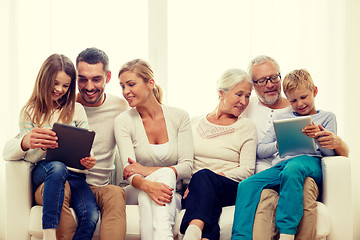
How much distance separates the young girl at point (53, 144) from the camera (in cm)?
206

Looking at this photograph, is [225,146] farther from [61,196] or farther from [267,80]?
[61,196]

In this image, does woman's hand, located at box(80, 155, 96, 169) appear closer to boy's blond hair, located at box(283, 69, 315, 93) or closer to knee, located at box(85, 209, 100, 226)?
knee, located at box(85, 209, 100, 226)

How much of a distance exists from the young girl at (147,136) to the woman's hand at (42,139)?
46 centimetres

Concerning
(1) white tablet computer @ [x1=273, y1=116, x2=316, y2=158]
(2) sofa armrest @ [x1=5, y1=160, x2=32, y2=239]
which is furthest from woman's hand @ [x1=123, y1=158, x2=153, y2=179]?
(1) white tablet computer @ [x1=273, y1=116, x2=316, y2=158]

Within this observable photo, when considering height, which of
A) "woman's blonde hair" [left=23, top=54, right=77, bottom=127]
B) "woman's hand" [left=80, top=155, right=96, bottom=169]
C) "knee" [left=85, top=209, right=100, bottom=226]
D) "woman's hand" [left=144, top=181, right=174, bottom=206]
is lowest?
"knee" [left=85, top=209, right=100, bottom=226]

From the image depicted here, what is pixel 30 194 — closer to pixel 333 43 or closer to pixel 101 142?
pixel 101 142

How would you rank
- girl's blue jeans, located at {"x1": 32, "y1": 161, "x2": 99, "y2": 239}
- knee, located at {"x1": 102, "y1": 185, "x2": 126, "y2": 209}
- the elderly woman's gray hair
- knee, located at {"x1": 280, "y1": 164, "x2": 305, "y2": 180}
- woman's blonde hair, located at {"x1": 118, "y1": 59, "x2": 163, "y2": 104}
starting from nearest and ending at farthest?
girl's blue jeans, located at {"x1": 32, "y1": 161, "x2": 99, "y2": 239}
knee, located at {"x1": 280, "y1": 164, "x2": 305, "y2": 180}
knee, located at {"x1": 102, "y1": 185, "x2": 126, "y2": 209}
woman's blonde hair, located at {"x1": 118, "y1": 59, "x2": 163, "y2": 104}
the elderly woman's gray hair

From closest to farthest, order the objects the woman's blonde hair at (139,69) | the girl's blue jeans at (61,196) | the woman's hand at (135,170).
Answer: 1. the girl's blue jeans at (61,196)
2. the woman's hand at (135,170)
3. the woman's blonde hair at (139,69)

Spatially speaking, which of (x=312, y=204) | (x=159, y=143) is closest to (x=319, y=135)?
(x=312, y=204)

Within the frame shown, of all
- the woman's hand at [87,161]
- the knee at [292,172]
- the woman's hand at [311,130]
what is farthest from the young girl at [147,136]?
the woman's hand at [311,130]

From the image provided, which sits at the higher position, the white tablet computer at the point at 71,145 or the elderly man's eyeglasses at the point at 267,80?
the elderly man's eyeglasses at the point at 267,80

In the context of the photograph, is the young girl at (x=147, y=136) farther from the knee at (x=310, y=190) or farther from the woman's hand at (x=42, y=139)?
the knee at (x=310, y=190)

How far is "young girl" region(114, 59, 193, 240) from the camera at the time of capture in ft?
8.02

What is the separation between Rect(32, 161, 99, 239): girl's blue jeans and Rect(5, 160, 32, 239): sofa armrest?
62 mm
